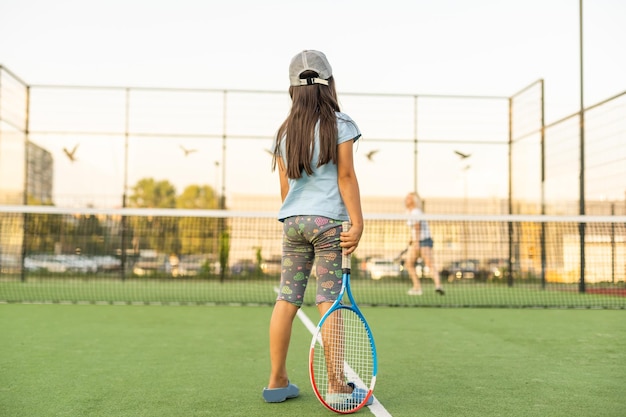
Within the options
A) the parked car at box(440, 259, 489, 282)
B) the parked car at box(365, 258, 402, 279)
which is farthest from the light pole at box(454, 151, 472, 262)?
the parked car at box(365, 258, 402, 279)

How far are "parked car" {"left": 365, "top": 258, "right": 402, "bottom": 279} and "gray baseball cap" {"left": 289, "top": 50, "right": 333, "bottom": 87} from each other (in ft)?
35.9

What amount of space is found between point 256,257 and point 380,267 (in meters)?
2.68

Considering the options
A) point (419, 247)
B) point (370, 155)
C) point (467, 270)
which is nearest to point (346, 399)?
point (419, 247)

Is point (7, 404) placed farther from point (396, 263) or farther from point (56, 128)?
point (56, 128)

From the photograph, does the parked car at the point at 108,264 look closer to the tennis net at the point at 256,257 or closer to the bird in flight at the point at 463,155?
the tennis net at the point at 256,257

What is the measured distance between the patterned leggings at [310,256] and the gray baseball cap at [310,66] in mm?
717

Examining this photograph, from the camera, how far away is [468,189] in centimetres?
1812

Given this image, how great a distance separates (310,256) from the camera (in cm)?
409

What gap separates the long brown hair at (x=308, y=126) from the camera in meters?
3.85

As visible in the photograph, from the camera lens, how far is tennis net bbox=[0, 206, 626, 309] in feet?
44.8

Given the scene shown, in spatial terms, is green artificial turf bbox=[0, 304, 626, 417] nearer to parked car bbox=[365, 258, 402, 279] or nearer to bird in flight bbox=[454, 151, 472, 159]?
parked car bbox=[365, 258, 402, 279]

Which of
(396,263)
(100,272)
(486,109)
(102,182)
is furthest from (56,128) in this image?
(486,109)

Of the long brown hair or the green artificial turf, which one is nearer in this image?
the long brown hair

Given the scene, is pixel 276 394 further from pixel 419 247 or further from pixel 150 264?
pixel 150 264
